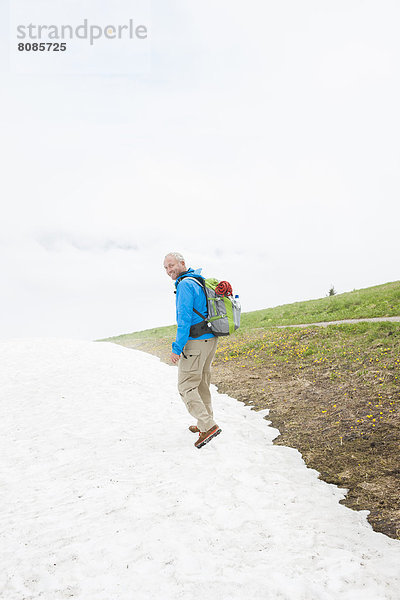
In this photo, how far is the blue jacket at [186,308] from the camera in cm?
643

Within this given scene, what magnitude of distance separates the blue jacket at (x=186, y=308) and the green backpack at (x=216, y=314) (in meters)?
0.09

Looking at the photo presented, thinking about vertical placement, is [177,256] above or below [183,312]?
above

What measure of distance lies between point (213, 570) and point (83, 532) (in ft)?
5.82

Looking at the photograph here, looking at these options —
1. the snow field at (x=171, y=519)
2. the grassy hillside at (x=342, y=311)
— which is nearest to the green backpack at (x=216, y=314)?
the snow field at (x=171, y=519)

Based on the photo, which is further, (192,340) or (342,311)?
(342,311)

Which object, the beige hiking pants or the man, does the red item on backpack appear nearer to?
the man

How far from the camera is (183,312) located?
21.2ft

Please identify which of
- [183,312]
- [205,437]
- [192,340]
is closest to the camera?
[183,312]

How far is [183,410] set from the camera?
382 inches

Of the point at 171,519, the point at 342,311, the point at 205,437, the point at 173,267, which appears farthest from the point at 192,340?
the point at 342,311

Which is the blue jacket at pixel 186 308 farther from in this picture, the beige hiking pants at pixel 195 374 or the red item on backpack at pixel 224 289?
the red item on backpack at pixel 224 289

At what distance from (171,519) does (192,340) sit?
9.44 ft

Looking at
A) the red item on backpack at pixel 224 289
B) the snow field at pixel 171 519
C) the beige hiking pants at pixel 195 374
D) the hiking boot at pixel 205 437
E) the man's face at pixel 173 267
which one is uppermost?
the man's face at pixel 173 267

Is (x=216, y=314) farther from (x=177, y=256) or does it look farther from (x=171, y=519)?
(x=171, y=519)
